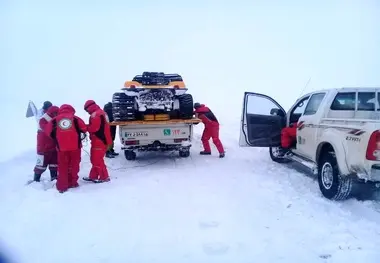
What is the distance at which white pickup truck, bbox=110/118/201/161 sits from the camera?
809cm

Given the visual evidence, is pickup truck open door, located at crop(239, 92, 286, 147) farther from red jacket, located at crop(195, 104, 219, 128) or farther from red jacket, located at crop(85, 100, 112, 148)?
red jacket, located at crop(85, 100, 112, 148)

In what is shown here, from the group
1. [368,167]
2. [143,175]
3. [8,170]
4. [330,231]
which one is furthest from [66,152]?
[368,167]

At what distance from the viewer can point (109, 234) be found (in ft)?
13.7

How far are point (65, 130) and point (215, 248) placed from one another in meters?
3.60

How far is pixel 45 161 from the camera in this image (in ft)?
21.2

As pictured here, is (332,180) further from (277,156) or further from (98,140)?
(98,140)

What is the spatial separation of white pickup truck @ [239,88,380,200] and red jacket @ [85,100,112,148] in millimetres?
3408

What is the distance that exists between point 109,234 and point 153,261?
0.87m

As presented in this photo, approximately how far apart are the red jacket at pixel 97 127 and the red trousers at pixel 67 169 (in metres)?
0.48

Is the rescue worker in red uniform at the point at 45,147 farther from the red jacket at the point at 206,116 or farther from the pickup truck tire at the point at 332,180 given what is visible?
the pickup truck tire at the point at 332,180

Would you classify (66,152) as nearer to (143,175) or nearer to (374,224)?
(143,175)

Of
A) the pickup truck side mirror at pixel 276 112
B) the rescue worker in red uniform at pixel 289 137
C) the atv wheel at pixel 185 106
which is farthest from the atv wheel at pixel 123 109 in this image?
the rescue worker in red uniform at pixel 289 137

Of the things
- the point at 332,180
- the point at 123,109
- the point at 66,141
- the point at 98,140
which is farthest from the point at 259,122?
the point at 66,141

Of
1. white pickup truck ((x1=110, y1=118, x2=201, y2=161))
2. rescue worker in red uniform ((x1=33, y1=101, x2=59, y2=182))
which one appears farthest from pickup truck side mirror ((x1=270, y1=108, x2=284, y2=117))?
rescue worker in red uniform ((x1=33, y1=101, x2=59, y2=182))
